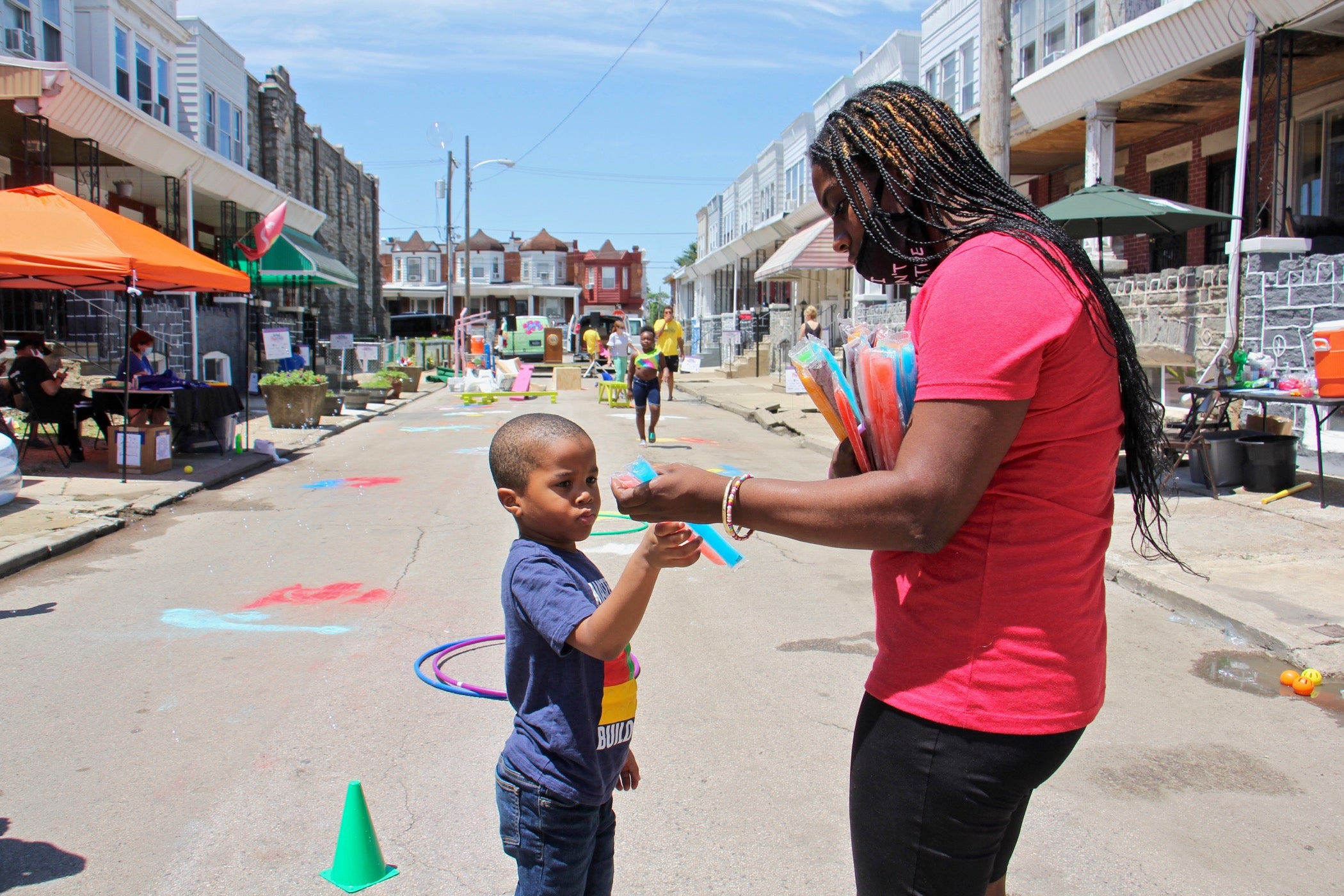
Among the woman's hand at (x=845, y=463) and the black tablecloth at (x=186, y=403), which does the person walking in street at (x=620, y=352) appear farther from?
the woman's hand at (x=845, y=463)

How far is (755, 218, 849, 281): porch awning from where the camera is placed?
25509mm

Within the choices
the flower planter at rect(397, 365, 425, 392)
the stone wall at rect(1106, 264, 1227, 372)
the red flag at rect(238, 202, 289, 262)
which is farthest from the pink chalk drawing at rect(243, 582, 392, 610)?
the flower planter at rect(397, 365, 425, 392)

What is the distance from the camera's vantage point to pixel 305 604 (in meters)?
6.32

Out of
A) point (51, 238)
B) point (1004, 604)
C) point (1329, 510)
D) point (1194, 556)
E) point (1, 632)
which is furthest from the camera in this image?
point (51, 238)

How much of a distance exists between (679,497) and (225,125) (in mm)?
30871

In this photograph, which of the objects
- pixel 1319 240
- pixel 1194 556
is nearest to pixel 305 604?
pixel 1194 556

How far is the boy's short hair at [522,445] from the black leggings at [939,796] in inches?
35.0

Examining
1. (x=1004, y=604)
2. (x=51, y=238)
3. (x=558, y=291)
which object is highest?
(x=558, y=291)

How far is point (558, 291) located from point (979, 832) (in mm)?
73827

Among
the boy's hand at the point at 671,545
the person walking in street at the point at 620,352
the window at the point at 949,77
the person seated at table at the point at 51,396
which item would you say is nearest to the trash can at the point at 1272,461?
the boy's hand at the point at 671,545

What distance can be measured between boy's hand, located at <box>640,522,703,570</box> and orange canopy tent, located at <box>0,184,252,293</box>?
1027 cm

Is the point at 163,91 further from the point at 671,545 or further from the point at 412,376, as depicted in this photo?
the point at 671,545

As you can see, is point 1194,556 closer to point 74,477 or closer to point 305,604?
point 305,604

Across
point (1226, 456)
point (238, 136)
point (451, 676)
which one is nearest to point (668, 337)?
point (1226, 456)
